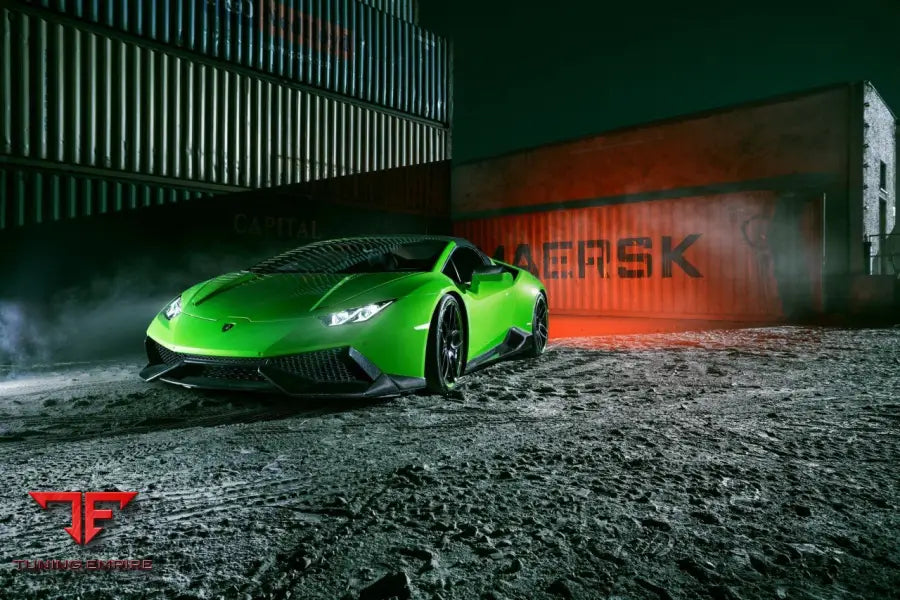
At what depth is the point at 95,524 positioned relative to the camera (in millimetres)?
2221

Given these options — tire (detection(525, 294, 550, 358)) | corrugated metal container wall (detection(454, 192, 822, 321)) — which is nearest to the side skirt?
tire (detection(525, 294, 550, 358))

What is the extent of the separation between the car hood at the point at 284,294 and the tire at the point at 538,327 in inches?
93.2

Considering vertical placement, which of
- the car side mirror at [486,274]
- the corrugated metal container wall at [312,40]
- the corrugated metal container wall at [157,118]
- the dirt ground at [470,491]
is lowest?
the dirt ground at [470,491]

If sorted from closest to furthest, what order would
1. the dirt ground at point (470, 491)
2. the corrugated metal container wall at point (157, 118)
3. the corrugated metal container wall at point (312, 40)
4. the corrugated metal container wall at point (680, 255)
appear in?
the dirt ground at point (470, 491)
the corrugated metal container wall at point (157, 118)
the corrugated metal container wall at point (312, 40)
the corrugated metal container wall at point (680, 255)

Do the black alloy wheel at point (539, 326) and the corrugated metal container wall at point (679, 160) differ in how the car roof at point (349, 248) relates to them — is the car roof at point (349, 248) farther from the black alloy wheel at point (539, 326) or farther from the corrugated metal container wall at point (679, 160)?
the corrugated metal container wall at point (679, 160)

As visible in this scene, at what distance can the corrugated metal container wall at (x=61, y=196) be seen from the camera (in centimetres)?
827

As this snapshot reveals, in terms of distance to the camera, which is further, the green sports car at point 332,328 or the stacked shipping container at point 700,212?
the stacked shipping container at point 700,212

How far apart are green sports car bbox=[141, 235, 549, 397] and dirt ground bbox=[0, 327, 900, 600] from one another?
0.25 meters

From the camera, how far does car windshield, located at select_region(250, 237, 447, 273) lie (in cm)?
520

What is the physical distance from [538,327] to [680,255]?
7608mm

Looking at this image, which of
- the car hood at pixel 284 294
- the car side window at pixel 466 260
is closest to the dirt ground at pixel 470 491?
the car hood at pixel 284 294

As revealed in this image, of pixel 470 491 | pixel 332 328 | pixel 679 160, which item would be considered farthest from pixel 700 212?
pixel 470 491

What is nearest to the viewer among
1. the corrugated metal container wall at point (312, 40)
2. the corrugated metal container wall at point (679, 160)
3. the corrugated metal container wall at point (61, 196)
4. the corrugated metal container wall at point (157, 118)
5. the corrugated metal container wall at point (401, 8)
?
the corrugated metal container wall at point (61, 196)

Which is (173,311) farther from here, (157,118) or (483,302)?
(157,118)
